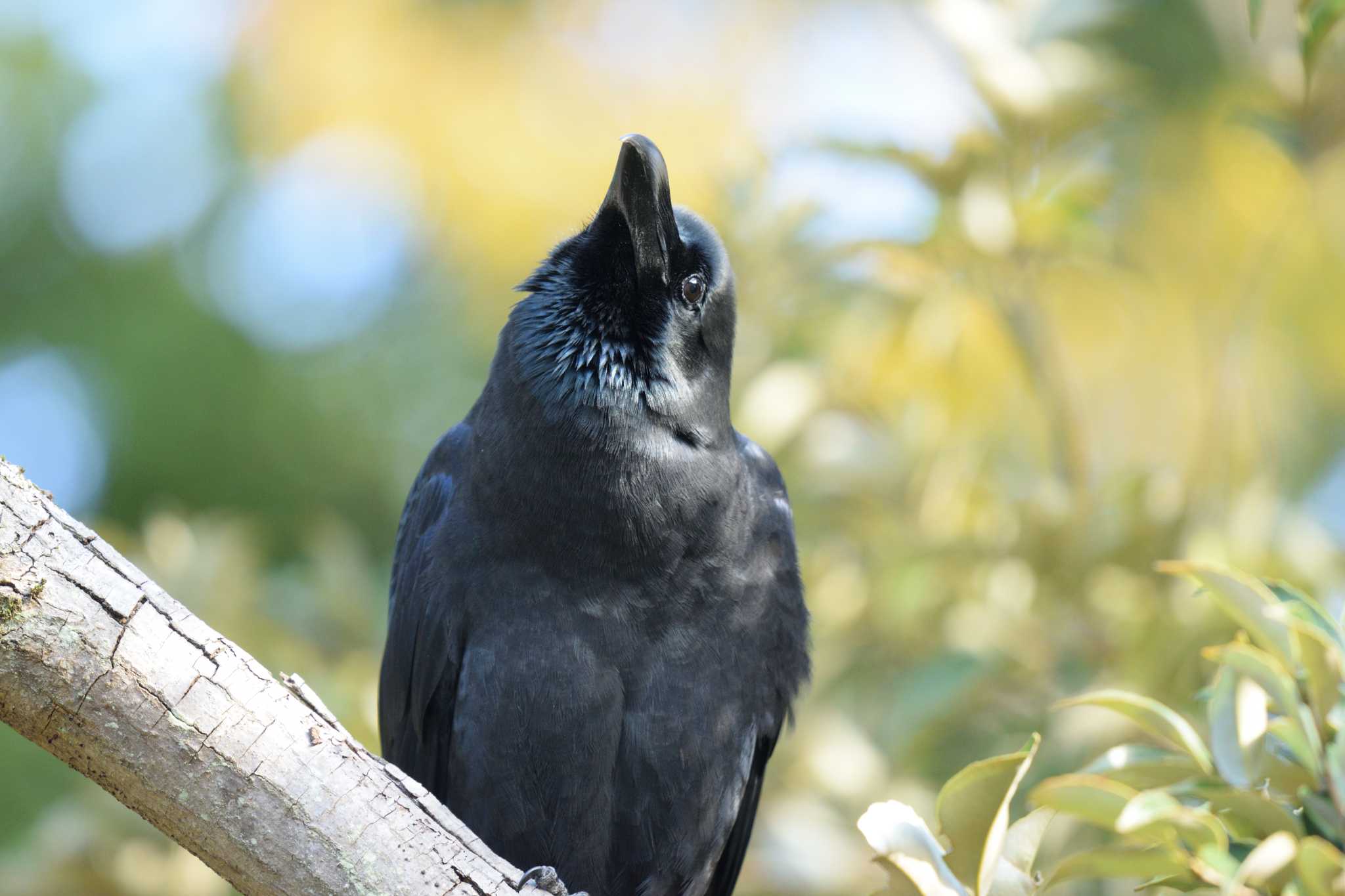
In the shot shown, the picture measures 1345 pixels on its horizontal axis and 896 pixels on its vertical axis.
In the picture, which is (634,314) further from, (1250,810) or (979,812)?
(1250,810)

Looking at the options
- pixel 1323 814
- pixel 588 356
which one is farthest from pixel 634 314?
pixel 1323 814

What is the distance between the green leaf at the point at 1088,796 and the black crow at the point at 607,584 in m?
1.29

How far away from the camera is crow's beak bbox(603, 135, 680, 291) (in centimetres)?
264

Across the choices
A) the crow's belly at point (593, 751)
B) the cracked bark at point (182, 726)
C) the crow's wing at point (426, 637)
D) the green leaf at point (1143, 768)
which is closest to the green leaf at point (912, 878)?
the green leaf at point (1143, 768)

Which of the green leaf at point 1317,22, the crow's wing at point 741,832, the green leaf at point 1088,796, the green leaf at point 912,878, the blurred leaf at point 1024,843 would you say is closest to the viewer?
the green leaf at point 1088,796

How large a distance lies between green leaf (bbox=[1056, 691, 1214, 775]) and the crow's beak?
4.91ft

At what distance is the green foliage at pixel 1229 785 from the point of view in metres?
1.32

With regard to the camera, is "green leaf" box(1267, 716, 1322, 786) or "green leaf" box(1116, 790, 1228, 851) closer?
"green leaf" box(1116, 790, 1228, 851)

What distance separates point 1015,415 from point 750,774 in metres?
1.71

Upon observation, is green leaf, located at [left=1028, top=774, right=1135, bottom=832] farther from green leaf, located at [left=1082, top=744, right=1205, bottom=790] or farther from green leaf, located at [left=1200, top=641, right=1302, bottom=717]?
green leaf, located at [left=1200, top=641, right=1302, bottom=717]

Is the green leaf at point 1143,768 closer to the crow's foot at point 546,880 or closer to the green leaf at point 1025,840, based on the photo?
the green leaf at point 1025,840

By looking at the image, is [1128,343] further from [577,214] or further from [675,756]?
[675,756]

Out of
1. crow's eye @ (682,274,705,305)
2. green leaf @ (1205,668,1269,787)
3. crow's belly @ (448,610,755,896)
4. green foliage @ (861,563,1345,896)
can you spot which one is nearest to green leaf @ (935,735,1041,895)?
green foliage @ (861,563,1345,896)

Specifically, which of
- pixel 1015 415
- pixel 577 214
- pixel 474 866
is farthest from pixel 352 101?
pixel 474 866
